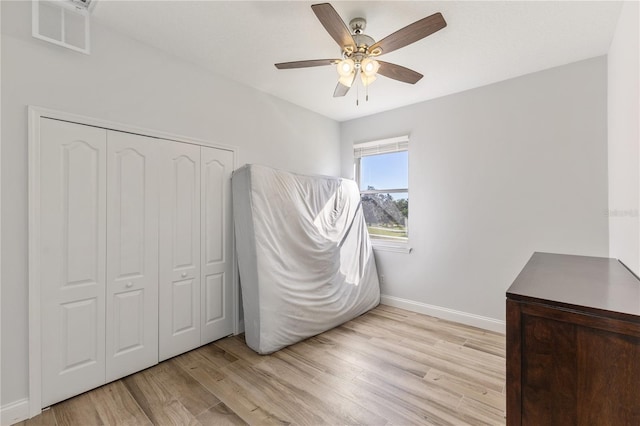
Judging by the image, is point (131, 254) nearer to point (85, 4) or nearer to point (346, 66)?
point (85, 4)

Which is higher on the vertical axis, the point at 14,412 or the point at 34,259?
the point at 34,259

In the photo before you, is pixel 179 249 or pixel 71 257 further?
pixel 179 249

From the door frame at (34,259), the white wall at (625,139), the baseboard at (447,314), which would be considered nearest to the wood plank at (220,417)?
the door frame at (34,259)

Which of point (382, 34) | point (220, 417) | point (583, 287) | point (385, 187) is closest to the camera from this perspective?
point (583, 287)

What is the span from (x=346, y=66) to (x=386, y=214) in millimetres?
2379

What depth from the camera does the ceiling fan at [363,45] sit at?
159cm

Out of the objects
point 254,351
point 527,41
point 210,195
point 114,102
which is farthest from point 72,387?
point 527,41

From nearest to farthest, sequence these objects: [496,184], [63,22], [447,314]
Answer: [63,22], [496,184], [447,314]

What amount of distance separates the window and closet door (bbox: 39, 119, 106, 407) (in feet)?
10.0

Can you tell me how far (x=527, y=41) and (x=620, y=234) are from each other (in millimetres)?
1594

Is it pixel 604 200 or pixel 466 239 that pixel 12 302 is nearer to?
pixel 466 239

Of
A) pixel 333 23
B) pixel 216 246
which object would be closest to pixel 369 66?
pixel 333 23

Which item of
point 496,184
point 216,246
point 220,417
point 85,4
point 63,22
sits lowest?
point 220,417

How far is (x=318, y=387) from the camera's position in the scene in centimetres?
206
